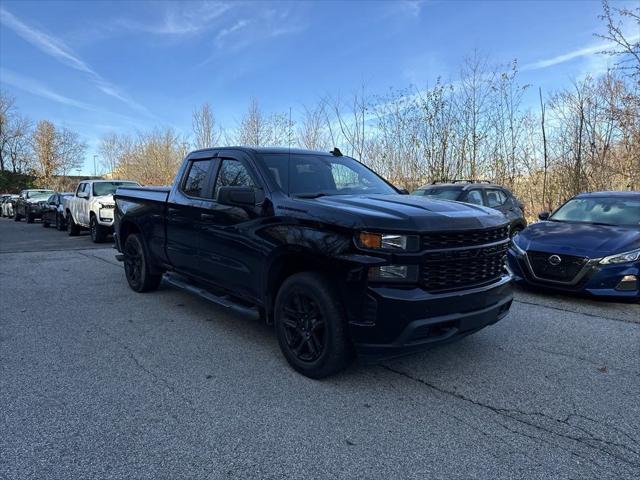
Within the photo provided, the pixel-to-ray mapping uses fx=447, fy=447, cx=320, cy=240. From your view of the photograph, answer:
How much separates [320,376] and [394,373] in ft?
2.21

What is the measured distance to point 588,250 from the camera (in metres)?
5.93

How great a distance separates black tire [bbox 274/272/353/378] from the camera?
3.39 metres

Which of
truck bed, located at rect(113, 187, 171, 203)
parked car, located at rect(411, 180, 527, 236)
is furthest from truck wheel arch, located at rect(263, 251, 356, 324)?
parked car, located at rect(411, 180, 527, 236)

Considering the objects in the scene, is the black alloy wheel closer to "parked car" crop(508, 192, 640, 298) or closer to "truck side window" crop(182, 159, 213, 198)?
"truck side window" crop(182, 159, 213, 198)

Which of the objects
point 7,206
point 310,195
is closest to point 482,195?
point 310,195

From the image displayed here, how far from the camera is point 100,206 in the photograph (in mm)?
12797

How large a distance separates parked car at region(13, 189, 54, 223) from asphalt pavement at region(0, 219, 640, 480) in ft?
70.9

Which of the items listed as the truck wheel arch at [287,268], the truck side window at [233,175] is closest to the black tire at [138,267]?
the truck side window at [233,175]

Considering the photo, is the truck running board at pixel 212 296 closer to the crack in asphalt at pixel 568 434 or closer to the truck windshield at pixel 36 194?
the crack in asphalt at pixel 568 434

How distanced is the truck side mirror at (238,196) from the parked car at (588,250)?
14.5 feet

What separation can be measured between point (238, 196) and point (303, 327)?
49.4 inches

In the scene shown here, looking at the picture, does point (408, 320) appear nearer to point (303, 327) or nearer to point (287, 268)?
point (303, 327)

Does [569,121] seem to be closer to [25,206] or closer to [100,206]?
[100,206]

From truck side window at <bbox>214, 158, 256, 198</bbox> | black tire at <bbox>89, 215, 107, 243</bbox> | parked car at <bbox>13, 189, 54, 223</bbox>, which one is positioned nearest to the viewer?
truck side window at <bbox>214, 158, 256, 198</bbox>
